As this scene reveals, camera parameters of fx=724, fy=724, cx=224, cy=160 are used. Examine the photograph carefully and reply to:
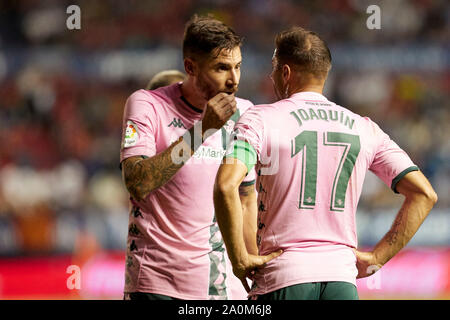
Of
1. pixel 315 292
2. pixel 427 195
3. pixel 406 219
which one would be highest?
pixel 427 195

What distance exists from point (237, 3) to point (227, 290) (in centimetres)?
891

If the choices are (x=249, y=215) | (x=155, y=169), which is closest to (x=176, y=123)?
(x=155, y=169)

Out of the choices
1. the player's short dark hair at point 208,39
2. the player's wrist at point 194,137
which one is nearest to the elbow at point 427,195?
the player's wrist at point 194,137

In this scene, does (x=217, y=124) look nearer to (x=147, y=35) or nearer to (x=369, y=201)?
(x=369, y=201)

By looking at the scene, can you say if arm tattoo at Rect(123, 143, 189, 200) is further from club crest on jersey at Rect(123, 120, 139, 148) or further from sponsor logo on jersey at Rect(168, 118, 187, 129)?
sponsor logo on jersey at Rect(168, 118, 187, 129)

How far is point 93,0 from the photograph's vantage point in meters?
12.1

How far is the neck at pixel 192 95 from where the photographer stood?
149 inches

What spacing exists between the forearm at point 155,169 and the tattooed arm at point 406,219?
→ 93cm

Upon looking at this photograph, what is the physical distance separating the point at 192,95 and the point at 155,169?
2.01 ft

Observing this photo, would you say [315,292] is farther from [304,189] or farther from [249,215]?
[249,215]

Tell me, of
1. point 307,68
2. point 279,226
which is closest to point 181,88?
point 307,68

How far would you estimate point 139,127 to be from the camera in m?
3.54
